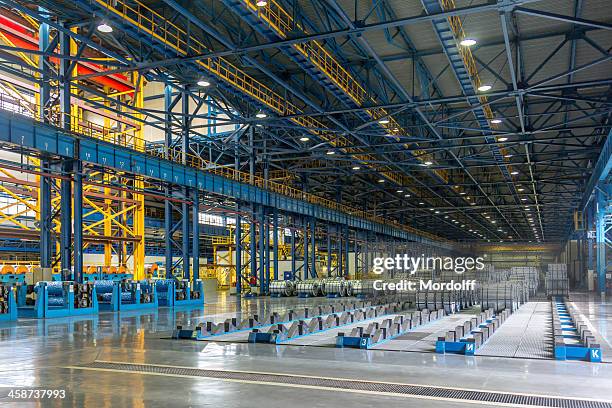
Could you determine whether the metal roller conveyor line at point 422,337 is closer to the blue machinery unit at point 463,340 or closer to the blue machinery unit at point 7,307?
the blue machinery unit at point 463,340

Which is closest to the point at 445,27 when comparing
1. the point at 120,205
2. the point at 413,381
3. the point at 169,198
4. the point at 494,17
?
the point at 494,17

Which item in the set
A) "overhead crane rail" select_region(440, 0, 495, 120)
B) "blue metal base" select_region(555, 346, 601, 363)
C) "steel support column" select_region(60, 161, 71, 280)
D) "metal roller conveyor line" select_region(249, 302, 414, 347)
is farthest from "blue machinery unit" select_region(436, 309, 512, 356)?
"steel support column" select_region(60, 161, 71, 280)

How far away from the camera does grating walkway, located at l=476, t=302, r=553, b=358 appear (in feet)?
37.7

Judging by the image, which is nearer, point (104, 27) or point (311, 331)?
point (311, 331)

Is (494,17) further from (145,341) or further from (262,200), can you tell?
(262,200)

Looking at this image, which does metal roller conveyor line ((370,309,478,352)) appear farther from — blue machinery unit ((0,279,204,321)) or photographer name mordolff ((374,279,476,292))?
blue machinery unit ((0,279,204,321))

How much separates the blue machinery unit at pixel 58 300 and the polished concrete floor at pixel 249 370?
6667mm

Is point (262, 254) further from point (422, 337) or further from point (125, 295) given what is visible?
point (422, 337)

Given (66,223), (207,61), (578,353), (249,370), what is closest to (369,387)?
(249,370)

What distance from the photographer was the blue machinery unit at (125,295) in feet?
79.7

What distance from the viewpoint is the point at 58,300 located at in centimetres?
2141

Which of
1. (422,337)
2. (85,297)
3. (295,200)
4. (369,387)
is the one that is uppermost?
(295,200)

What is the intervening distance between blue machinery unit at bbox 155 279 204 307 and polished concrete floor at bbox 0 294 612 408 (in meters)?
13.5

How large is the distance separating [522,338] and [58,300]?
16698 millimetres
